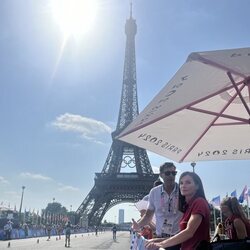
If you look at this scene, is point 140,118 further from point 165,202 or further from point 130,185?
point 130,185

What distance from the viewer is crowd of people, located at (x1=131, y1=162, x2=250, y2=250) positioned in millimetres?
2947

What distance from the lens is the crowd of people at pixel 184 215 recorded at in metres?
2.95

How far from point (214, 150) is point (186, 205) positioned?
3.21 m

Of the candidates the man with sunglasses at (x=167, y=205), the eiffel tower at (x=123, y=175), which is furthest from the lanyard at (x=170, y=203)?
the eiffel tower at (x=123, y=175)

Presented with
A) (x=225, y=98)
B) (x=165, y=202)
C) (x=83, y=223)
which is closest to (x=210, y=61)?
(x=165, y=202)

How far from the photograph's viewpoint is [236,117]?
18.4 feet

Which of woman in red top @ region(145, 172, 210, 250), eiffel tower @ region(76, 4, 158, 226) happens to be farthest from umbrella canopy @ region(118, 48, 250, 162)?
eiffel tower @ region(76, 4, 158, 226)

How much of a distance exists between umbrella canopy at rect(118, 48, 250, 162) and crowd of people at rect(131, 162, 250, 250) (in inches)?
29.2

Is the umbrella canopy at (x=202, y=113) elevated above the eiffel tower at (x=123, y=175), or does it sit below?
below

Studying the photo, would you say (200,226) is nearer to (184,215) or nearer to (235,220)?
(184,215)

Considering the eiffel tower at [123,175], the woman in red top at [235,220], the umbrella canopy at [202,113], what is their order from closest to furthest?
1. the umbrella canopy at [202,113]
2. the woman in red top at [235,220]
3. the eiffel tower at [123,175]

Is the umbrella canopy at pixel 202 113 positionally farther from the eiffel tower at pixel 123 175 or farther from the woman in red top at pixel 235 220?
the eiffel tower at pixel 123 175

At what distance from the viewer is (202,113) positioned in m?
5.73

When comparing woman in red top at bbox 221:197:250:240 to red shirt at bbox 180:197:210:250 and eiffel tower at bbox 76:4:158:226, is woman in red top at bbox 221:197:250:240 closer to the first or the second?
red shirt at bbox 180:197:210:250
